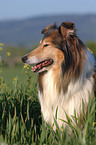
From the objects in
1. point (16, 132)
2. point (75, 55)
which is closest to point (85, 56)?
point (75, 55)

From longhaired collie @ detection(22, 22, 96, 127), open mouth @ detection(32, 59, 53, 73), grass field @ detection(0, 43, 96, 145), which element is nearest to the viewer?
grass field @ detection(0, 43, 96, 145)

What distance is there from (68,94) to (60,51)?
0.66 m

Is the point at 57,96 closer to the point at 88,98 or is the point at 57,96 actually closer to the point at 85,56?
the point at 88,98

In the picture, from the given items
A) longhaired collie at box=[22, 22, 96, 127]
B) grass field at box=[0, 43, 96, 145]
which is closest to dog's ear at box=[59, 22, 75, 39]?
longhaired collie at box=[22, 22, 96, 127]

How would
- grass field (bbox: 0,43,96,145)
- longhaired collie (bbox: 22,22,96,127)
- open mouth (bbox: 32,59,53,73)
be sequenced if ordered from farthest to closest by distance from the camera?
open mouth (bbox: 32,59,53,73) < longhaired collie (bbox: 22,22,96,127) < grass field (bbox: 0,43,96,145)

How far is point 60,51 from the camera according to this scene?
156 inches

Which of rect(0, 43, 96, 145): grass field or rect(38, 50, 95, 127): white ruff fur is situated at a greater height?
rect(38, 50, 95, 127): white ruff fur

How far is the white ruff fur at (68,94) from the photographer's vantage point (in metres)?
3.93

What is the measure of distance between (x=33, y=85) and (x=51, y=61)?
5.66 ft

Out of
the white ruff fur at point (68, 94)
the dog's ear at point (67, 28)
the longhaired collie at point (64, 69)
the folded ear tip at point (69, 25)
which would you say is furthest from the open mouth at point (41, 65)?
the folded ear tip at point (69, 25)

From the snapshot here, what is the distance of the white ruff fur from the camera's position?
3.93 meters

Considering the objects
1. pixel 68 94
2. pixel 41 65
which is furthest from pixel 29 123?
pixel 41 65

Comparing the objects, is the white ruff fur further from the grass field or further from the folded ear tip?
the folded ear tip

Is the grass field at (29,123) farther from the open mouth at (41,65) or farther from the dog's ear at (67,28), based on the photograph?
the dog's ear at (67,28)
